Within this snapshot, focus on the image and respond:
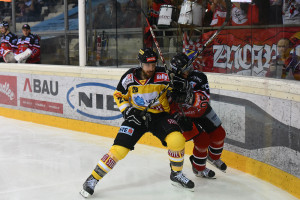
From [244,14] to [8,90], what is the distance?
4057mm

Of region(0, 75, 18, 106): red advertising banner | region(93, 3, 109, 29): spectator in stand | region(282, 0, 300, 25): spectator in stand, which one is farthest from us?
region(0, 75, 18, 106): red advertising banner

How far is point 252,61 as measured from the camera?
4.02 metres

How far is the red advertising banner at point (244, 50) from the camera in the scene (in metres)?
3.75

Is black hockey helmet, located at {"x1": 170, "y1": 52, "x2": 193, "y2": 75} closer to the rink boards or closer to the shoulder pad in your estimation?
the shoulder pad

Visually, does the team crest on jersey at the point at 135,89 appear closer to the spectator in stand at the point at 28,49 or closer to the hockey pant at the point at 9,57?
the spectator in stand at the point at 28,49

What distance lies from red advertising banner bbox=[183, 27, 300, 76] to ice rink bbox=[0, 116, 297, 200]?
966 millimetres

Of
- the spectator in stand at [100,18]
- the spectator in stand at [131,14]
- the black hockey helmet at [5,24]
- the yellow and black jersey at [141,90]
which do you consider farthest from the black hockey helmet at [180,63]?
the black hockey helmet at [5,24]

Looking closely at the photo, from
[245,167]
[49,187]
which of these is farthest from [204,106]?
[49,187]

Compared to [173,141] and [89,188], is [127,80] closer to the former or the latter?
[173,141]

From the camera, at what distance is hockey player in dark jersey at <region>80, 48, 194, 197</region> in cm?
322

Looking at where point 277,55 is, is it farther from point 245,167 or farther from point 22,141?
point 22,141

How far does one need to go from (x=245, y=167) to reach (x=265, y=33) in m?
1.20

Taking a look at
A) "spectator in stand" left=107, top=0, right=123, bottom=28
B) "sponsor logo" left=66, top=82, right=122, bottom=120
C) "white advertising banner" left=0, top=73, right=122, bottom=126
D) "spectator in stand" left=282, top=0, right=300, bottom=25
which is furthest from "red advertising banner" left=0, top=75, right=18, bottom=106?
"spectator in stand" left=282, top=0, right=300, bottom=25

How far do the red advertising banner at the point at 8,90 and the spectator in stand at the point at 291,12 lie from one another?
4.30m
